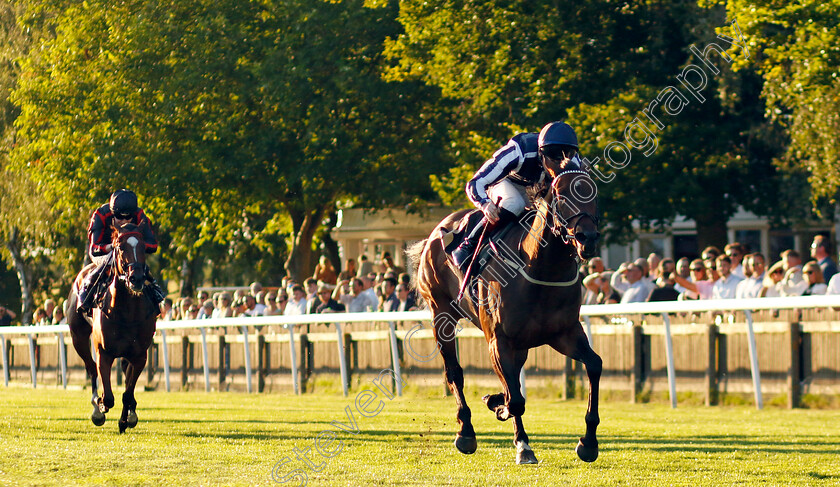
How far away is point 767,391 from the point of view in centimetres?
1232

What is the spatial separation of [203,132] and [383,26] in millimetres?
4550

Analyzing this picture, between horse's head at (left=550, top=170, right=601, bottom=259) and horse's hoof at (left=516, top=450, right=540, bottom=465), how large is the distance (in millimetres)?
1269

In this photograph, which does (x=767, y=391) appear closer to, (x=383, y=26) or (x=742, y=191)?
(x=742, y=191)

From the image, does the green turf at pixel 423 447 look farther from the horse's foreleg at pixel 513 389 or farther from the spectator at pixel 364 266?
the spectator at pixel 364 266

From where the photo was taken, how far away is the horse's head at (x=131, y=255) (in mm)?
10555

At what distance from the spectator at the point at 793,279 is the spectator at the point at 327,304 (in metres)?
6.63

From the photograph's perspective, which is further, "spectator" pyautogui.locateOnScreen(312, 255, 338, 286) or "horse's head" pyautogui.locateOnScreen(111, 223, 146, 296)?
"spectator" pyautogui.locateOnScreen(312, 255, 338, 286)

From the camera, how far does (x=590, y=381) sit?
7.50m

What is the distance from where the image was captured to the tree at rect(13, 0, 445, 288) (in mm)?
27297

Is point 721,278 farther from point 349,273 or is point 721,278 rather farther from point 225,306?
point 349,273

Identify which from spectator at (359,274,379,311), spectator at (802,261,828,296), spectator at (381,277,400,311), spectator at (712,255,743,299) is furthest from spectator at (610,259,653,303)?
spectator at (359,274,379,311)

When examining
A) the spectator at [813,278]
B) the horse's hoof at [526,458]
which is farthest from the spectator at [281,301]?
the horse's hoof at [526,458]

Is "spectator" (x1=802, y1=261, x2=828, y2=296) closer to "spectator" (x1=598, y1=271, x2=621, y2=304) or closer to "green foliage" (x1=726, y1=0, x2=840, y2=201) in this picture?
"spectator" (x1=598, y1=271, x2=621, y2=304)

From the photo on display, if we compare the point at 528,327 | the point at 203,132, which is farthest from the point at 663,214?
the point at 528,327
